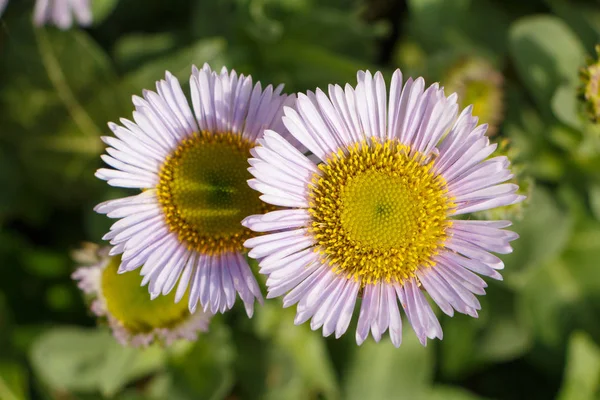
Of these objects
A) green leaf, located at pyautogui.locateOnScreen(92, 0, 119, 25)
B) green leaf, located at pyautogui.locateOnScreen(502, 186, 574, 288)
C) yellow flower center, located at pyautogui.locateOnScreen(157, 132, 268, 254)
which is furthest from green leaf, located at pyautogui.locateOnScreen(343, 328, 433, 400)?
green leaf, located at pyautogui.locateOnScreen(92, 0, 119, 25)

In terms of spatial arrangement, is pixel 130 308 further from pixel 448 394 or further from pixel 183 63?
pixel 448 394

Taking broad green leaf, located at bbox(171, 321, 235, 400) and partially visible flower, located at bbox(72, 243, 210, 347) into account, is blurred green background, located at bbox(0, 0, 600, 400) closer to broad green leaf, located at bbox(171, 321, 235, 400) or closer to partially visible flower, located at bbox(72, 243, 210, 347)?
broad green leaf, located at bbox(171, 321, 235, 400)

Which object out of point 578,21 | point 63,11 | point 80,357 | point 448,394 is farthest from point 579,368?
point 63,11

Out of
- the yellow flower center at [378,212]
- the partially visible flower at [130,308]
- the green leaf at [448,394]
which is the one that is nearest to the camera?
the yellow flower center at [378,212]

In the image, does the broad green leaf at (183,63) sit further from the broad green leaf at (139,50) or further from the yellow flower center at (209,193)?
the yellow flower center at (209,193)

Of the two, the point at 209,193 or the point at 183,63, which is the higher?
the point at 183,63

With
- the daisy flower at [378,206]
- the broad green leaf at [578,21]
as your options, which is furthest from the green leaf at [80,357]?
the broad green leaf at [578,21]
